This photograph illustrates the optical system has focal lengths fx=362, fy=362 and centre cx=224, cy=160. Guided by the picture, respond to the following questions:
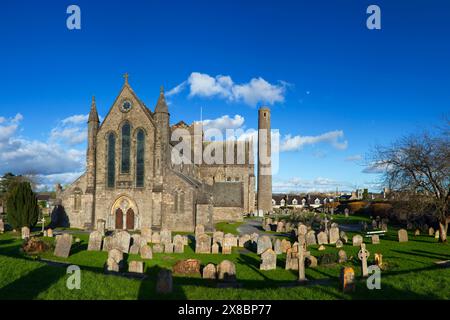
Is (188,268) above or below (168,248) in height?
above

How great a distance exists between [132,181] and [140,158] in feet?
7.34

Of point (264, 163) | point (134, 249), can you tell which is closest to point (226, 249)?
point (134, 249)

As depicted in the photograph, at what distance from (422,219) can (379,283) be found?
28059 mm

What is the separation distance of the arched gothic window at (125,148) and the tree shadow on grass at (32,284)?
1923cm

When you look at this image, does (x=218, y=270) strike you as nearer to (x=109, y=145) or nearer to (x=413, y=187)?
(x=413, y=187)

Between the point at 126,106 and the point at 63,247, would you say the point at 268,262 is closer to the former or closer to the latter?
the point at 63,247

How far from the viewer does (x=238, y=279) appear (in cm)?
1502

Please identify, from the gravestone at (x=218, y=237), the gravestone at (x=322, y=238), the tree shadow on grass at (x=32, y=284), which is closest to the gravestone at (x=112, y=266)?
the tree shadow on grass at (x=32, y=284)

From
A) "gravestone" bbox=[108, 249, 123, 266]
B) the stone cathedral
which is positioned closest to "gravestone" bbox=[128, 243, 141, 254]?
"gravestone" bbox=[108, 249, 123, 266]

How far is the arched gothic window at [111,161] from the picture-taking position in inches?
1337

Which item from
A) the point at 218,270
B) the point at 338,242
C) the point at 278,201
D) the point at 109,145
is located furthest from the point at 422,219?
the point at 278,201

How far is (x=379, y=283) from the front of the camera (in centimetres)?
1191

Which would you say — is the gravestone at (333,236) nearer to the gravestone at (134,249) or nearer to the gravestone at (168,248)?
Result: the gravestone at (168,248)

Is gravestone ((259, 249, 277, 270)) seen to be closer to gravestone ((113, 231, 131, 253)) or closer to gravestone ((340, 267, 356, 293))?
gravestone ((340, 267, 356, 293))
